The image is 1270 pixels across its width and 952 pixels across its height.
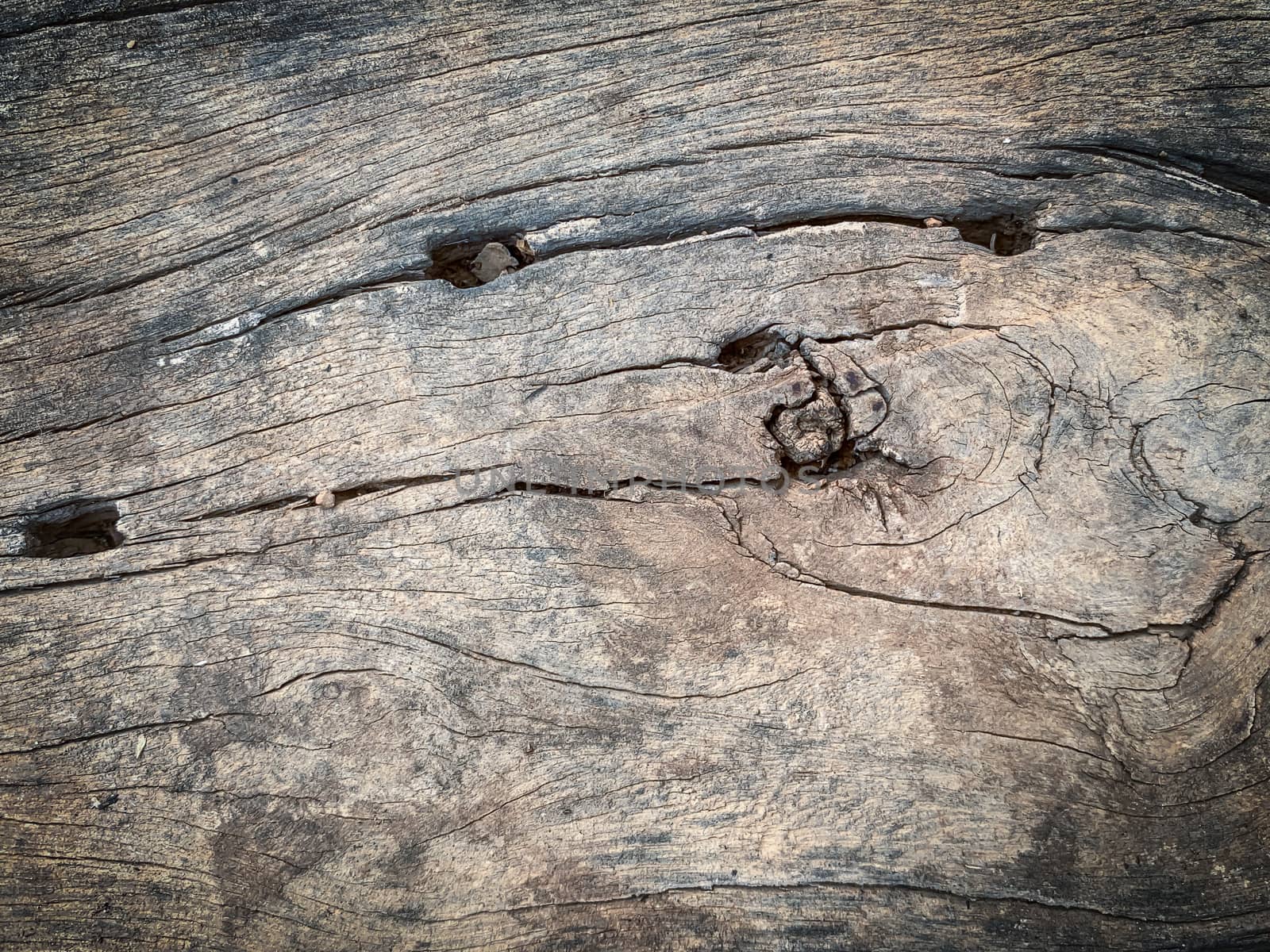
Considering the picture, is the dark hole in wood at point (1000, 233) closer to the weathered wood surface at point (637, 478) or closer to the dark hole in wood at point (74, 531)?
the weathered wood surface at point (637, 478)

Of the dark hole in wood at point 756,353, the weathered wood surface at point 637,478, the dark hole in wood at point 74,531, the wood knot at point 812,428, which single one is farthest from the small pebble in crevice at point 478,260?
the dark hole in wood at point 74,531

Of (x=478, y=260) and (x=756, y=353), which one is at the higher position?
(x=478, y=260)

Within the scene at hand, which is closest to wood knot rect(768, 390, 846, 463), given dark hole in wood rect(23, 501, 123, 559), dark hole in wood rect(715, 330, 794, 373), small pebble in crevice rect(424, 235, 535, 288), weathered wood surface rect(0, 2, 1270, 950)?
weathered wood surface rect(0, 2, 1270, 950)

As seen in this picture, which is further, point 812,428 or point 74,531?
point 74,531

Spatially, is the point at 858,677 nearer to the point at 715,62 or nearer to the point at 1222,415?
the point at 1222,415

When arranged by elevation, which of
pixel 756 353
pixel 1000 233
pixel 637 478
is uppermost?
pixel 1000 233

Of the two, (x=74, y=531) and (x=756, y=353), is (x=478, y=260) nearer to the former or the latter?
(x=756, y=353)

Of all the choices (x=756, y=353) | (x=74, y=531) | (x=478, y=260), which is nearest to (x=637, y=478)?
(x=756, y=353)

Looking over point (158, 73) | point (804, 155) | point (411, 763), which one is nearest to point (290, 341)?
point (158, 73)
